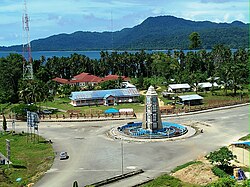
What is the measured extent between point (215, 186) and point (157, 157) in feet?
58.3

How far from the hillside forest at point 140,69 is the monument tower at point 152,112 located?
90.0ft

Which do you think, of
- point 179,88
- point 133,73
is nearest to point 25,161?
point 179,88

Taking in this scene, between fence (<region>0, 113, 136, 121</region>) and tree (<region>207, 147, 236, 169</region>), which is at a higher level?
tree (<region>207, 147, 236, 169</region>)

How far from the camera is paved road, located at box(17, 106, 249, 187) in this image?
35.9 metres

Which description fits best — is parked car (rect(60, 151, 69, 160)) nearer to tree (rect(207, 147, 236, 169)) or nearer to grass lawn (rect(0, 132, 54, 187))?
grass lawn (rect(0, 132, 54, 187))

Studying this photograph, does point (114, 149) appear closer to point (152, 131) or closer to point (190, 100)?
point (152, 131)

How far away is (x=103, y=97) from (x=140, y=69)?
49.0 m

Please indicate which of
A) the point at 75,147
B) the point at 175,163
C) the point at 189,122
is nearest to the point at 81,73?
the point at 189,122

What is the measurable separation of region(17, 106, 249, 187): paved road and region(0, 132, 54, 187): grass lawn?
1.13m

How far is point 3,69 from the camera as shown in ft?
286

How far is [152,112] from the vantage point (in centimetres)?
5141

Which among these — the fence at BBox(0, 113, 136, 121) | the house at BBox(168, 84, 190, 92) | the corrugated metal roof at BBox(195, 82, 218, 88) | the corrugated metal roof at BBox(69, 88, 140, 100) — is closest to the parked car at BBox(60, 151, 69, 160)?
the fence at BBox(0, 113, 136, 121)

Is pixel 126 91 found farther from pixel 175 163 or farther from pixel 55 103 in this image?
pixel 175 163

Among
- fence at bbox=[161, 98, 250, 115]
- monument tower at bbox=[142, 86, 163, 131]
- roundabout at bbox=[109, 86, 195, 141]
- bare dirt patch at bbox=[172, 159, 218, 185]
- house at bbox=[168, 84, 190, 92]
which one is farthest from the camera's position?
house at bbox=[168, 84, 190, 92]
